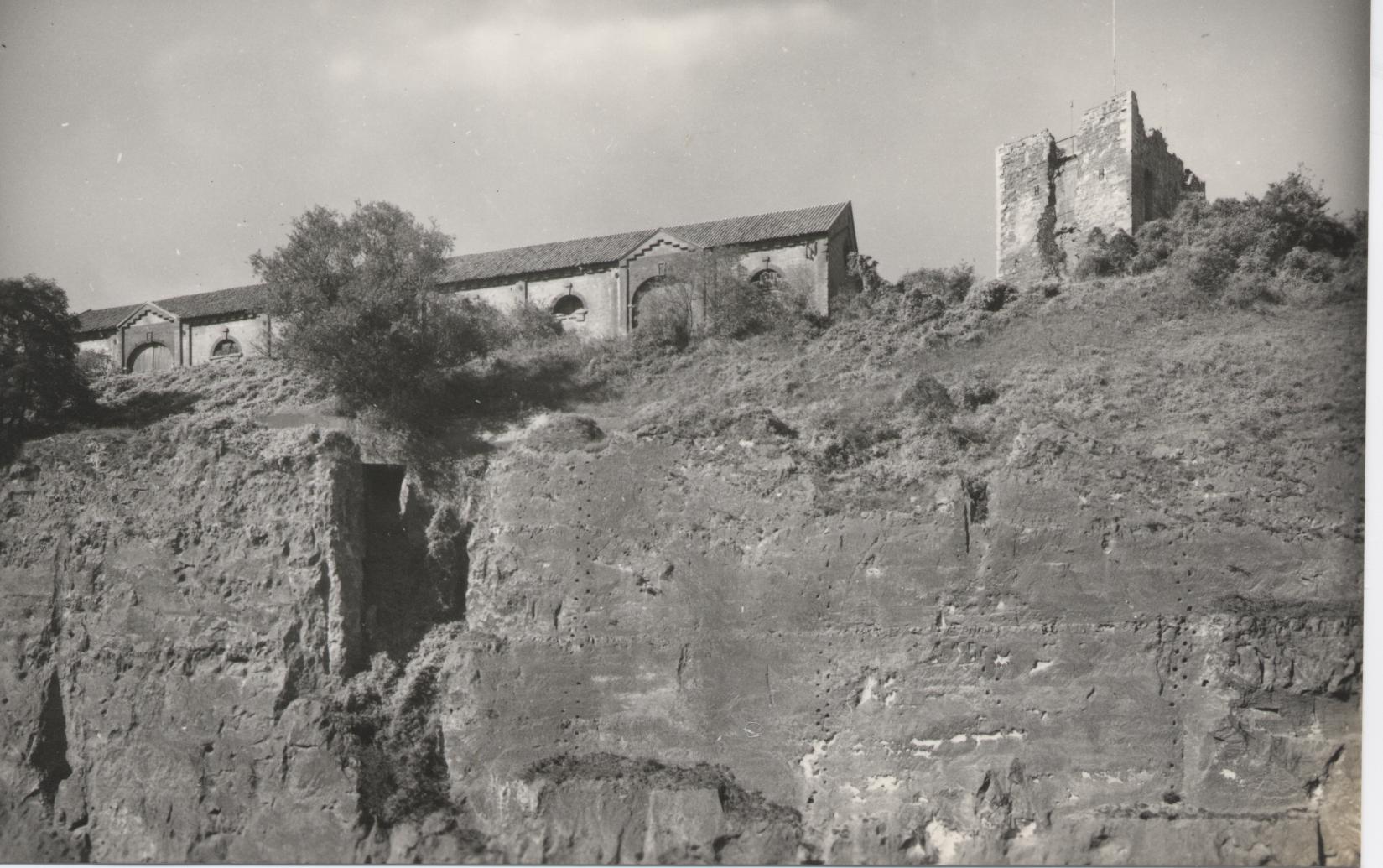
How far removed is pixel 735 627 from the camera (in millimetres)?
12016

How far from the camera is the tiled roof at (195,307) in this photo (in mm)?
21875

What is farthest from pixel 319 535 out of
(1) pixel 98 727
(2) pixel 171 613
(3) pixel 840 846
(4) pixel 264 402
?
(3) pixel 840 846

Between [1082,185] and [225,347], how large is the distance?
15856 millimetres

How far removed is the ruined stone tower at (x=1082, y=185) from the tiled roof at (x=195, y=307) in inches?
543

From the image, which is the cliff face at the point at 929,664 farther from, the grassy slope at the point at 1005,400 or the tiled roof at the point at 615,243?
the tiled roof at the point at 615,243

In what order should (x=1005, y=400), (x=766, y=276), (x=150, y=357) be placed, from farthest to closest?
(x=150, y=357) < (x=766, y=276) < (x=1005, y=400)

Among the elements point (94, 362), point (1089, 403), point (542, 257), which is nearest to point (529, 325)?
point (542, 257)

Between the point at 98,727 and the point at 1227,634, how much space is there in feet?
39.1

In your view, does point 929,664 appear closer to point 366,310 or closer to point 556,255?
point 366,310

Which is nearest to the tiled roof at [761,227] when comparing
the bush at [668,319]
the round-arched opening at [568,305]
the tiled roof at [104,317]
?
the bush at [668,319]

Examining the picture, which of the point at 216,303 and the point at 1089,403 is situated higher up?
the point at 216,303

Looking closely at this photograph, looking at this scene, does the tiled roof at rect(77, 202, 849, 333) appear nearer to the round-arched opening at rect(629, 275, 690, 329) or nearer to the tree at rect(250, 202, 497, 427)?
the round-arched opening at rect(629, 275, 690, 329)

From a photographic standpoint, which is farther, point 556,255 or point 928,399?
point 556,255

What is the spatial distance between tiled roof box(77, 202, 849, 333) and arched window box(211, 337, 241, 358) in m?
0.50
